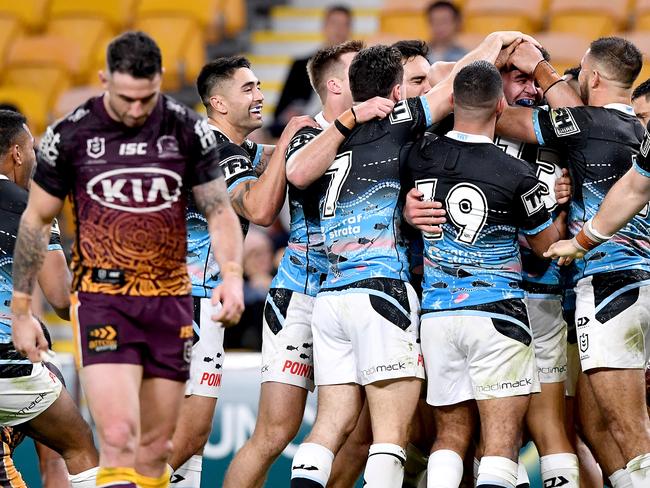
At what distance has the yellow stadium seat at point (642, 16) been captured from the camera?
12.9m

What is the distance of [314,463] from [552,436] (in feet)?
4.48

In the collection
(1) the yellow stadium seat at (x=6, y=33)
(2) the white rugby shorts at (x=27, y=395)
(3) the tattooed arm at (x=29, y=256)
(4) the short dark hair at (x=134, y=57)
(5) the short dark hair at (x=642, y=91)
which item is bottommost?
(2) the white rugby shorts at (x=27, y=395)

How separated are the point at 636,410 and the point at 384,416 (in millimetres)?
1369

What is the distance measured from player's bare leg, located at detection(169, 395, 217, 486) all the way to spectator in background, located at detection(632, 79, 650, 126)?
3118mm

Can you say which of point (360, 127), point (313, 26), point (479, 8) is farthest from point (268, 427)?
point (313, 26)

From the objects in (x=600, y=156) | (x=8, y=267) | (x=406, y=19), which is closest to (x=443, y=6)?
(x=406, y=19)

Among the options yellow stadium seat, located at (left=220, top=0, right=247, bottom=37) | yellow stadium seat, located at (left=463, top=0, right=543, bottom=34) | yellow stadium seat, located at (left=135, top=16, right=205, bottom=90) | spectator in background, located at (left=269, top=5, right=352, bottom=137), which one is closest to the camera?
spectator in background, located at (left=269, top=5, right=352, bottom=137)

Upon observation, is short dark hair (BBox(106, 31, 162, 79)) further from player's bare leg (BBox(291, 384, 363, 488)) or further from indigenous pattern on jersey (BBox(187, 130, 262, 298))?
player's bare leg (BBox(291, 384, 363, 488))

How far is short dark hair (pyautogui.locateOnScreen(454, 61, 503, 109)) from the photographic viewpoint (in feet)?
21.0

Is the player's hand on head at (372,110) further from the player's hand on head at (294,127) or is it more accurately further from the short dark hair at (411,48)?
the short dark hair at (411,48)

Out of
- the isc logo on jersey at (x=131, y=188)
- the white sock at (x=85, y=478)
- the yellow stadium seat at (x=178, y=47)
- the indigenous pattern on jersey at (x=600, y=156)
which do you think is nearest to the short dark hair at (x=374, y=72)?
the indigenous pattern on jersey at (x=600, y=156)

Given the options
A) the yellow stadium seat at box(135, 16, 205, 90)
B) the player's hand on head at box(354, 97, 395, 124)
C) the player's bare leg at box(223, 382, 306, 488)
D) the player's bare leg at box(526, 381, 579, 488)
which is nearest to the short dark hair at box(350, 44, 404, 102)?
the player's hand on head at box(354, 97, 395, 124)

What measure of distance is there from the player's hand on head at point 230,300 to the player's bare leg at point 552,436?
2.11m

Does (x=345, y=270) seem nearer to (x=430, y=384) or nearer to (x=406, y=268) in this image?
(x=406, y=268)
